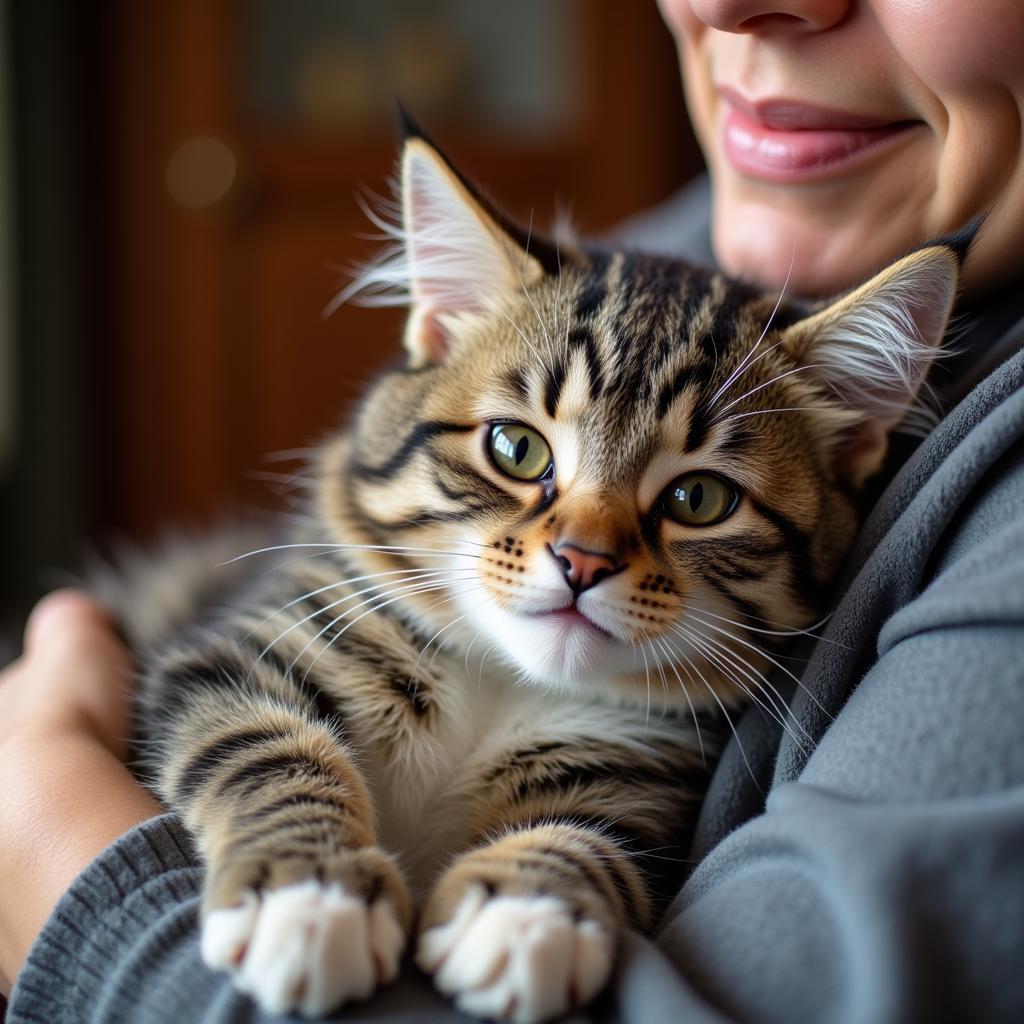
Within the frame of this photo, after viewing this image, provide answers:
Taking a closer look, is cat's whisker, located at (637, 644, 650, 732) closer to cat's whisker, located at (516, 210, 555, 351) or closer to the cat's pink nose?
the cat's pink nose

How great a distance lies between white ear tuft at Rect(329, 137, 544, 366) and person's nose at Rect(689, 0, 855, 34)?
0.28m

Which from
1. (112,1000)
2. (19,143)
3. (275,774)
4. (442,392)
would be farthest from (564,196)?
(112,1000)

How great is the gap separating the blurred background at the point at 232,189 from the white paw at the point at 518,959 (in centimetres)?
263

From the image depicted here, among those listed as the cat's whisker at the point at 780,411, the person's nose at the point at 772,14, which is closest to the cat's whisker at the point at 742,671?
the cat's whisker at the point at 780,411

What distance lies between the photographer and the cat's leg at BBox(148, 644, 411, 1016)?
2.17 ft

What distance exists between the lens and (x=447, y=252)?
1118 mm

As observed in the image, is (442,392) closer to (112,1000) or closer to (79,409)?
(112,1000)

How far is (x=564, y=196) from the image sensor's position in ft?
11.2

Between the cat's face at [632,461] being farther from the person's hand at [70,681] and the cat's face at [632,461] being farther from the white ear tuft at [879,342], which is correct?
the person's hand at [70,681]

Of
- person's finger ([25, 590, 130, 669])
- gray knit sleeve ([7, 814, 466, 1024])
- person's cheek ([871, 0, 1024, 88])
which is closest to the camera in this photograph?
gray knit sleeve ([7, 814, 466, 1024])

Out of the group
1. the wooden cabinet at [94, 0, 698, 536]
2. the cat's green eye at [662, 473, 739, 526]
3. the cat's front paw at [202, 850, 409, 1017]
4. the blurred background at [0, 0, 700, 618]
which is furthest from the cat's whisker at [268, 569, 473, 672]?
the wooden cabinet at [94, 0, 698, 536]

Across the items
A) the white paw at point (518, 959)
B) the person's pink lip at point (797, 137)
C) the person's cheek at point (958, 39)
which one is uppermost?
the person's cheek at point (958, 39)

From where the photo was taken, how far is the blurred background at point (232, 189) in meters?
3.26

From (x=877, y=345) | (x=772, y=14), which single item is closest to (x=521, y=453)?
(x=877, y=345)
